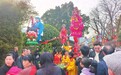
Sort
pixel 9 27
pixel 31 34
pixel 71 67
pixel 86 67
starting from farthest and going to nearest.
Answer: pixel 9 27
pixel 31 34
pixel 71 67
pixel 86 67

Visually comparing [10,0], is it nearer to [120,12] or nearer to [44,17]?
[120,12]

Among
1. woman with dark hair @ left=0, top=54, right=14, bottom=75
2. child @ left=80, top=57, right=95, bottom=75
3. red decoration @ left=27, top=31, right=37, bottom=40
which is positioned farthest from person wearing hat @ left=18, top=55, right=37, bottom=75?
red decoration @ left=27, top=31, right=37, bottom=40

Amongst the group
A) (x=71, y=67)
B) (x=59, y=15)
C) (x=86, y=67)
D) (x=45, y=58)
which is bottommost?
(x=71, y=67)

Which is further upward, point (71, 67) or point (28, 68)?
point (28, 68)

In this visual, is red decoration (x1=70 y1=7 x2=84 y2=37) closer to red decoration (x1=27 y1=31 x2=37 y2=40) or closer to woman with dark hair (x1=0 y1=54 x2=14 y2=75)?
red decoration (x1=27 y1=31 x2=37 y2=40)

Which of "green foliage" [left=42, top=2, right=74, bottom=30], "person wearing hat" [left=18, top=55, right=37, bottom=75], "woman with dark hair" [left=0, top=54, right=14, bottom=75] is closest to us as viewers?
"person wearing hat" [left=18, top=55, right=37, bottom=75]

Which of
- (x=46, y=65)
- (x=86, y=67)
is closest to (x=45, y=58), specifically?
(x=46, y=65)

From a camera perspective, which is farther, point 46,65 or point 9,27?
point 9,27

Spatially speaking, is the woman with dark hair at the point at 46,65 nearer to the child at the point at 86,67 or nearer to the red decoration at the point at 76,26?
the child at the point at 86,67

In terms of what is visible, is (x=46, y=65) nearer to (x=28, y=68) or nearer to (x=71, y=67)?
(x=28, y=68)

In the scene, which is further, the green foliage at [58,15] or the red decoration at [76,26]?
the green foliage at [58,15]

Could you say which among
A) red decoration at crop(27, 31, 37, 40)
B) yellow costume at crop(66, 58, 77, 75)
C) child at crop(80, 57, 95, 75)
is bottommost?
yellow costume at crop(66, 58, 77, 75)

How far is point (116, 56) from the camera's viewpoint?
462 cm

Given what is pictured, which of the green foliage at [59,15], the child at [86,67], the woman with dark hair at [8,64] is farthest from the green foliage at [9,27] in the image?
the green foliage at [59,15]
